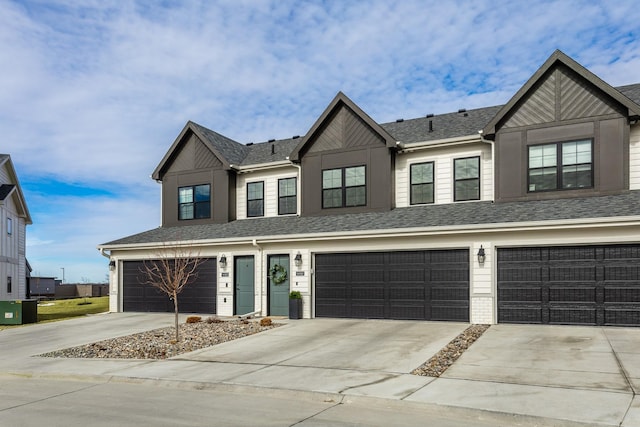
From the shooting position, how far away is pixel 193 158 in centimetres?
2439

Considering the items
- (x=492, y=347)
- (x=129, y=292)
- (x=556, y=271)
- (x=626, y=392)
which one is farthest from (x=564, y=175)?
(x=129, y=292)

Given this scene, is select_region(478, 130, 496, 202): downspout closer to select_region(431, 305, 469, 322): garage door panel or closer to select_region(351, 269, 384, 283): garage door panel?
select_region(431, 305, 469, 322): garage door panel

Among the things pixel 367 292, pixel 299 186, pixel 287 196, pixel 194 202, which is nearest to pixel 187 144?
pixel 194 202

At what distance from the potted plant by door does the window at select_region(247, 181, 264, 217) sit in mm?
5234

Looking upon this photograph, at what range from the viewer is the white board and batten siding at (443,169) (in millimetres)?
18656

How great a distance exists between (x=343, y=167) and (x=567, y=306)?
9.43m

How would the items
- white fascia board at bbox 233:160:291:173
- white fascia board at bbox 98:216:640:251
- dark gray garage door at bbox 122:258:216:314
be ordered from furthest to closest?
white fascia board at bbox 233:160:291:173 → dark gray garage door at bbox 122:258:216:314 → white fascia board at bbox 98:216:640:251

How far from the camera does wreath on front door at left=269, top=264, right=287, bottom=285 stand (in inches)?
783

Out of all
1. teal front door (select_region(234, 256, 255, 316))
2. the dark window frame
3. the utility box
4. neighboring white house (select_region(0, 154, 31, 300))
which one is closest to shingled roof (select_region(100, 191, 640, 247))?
the dark window frame

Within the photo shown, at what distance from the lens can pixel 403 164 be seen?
20.1m

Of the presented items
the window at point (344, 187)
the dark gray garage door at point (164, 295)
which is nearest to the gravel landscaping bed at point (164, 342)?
the dark gray garage door at point (164, 295)

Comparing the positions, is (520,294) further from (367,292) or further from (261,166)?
(261,166)

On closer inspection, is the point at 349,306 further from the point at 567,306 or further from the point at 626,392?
the point at 626,392

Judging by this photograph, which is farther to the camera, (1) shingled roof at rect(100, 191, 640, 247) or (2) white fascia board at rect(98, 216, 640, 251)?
(1) shingled roof at rect(100, 191, 640, 247)
